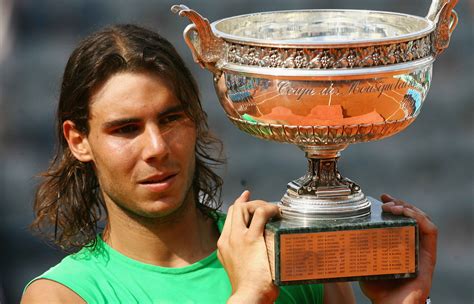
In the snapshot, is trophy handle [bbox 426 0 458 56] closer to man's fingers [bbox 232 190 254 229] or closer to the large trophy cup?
the large trophy cup

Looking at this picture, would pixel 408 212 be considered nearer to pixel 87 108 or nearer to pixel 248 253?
pixel 248 253

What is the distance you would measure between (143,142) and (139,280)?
0.41 m

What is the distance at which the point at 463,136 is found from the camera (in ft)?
22.0

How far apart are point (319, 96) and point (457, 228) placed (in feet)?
10.6

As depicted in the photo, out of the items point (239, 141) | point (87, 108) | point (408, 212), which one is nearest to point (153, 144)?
point (87, 108)

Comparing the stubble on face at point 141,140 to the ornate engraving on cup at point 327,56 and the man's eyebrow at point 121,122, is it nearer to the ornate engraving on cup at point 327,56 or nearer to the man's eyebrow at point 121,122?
the man's eyebrow at point 121,122

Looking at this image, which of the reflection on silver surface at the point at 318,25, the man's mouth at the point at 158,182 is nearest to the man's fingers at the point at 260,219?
the man's mouth at the point at 158,182

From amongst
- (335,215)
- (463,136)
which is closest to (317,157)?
(335,215)

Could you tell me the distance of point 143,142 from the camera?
3967mm

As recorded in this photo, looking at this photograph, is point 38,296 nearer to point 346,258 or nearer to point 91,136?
point 91,136

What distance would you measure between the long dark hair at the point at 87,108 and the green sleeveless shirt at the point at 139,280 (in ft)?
0.34

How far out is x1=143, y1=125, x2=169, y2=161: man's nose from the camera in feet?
12.9

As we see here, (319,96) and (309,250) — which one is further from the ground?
(319,96)

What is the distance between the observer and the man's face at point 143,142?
3969 millimetres
